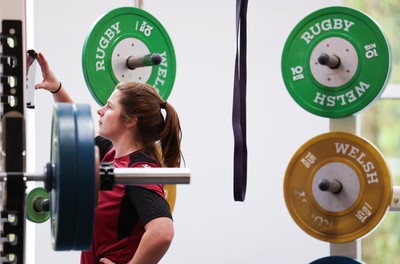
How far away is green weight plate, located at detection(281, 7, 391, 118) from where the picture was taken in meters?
3.10

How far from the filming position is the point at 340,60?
3.15 m

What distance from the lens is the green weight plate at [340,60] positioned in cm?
310

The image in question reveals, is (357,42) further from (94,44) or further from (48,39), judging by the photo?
(48,39)

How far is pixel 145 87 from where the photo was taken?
2.73 metres

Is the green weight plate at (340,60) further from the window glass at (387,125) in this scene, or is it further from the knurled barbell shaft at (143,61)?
the window glass at (387,125)

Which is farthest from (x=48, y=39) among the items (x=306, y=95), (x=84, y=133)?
(x=84, y=133)

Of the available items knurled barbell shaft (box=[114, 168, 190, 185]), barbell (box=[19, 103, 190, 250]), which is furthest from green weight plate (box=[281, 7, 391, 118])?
barbell (box=[19, 103, 190, 250])

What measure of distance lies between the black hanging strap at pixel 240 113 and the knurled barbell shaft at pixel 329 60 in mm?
538

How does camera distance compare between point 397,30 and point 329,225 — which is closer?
point 329,225

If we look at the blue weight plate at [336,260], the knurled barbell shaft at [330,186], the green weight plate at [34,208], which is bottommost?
Result: the blue weight plate at [336,260]

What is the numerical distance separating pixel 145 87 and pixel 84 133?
108 centimetres

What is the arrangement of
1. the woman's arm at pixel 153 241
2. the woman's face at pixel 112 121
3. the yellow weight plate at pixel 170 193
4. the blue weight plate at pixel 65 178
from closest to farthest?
the blue weight plate at pixel 65 178, the woman's arm at pixel 153 241, the woman's face at pixel 112 121, the yellow weight plate at pixel 170 193

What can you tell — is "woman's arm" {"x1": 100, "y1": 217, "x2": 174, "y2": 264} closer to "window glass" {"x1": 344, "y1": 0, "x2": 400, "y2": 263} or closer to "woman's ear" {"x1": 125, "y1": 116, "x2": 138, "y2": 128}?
"woman's ear" {"x1": 125, "y1": 116, "x2": 138, "y2": 128}

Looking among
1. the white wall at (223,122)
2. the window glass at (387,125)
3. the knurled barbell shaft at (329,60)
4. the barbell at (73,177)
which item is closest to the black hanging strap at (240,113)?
the knurled barbell shaft at (329,60)
